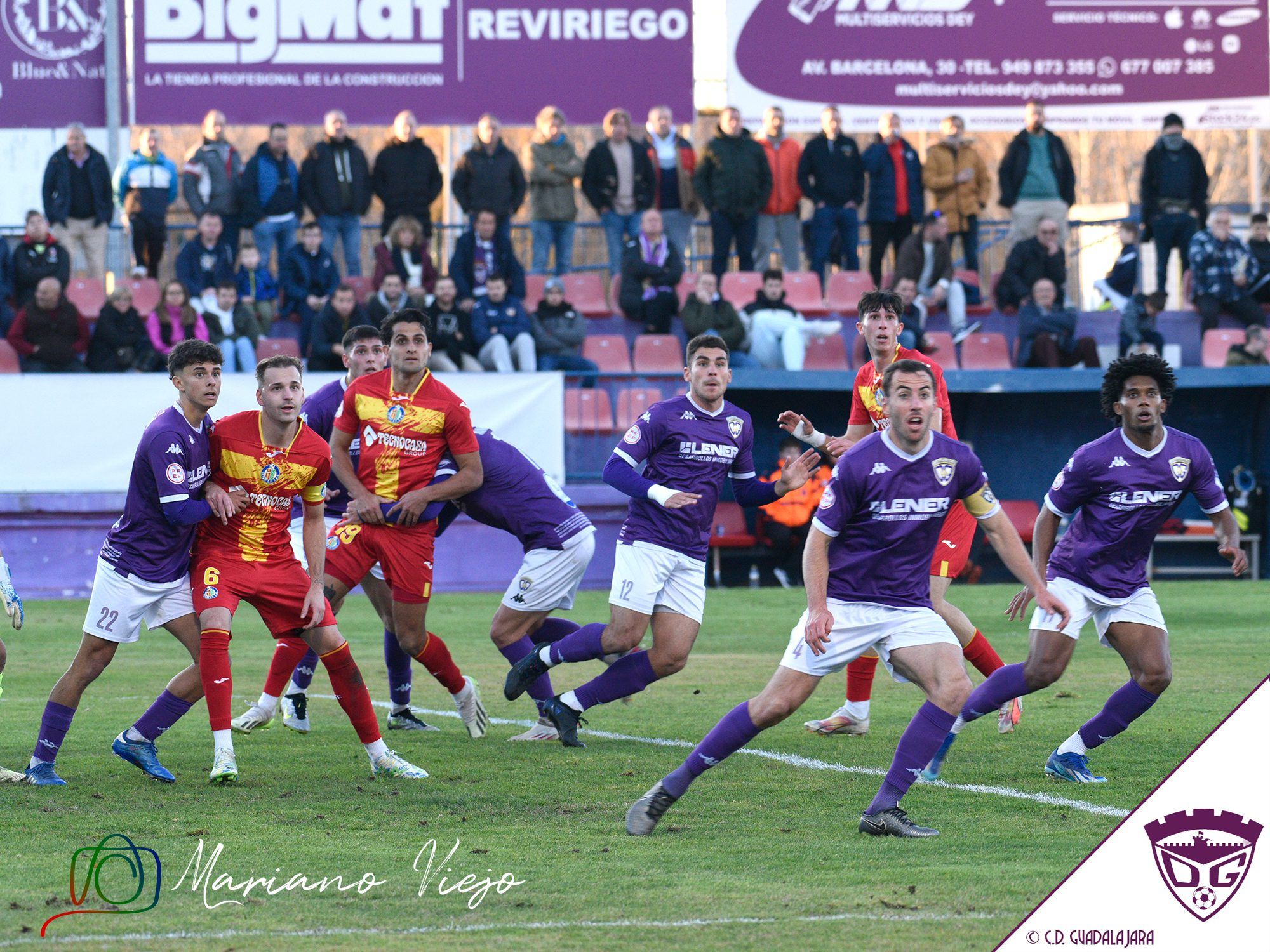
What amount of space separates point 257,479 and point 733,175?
13001 mm

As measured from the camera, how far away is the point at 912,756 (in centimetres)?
611

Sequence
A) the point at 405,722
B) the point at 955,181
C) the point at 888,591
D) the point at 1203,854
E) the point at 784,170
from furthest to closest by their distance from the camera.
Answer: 1. the point at 955,181
2. the point at 784,170
3. the point at 405,722
4. the point at 888,591
5. the point at 1203,854

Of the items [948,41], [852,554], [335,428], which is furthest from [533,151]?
[852,554]

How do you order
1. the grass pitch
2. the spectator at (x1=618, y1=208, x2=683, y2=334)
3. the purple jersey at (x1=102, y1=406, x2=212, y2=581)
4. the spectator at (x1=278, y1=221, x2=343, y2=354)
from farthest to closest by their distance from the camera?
the spectator at (x1=618, y1=208, x2=683, y2=334), the spectator at (x1=278, y1=221, x2=343, y2=354), the purple jersey at (x1=102, y1=406, x2=212, y2=581), the grass pitch

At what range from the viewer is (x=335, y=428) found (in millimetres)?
8781

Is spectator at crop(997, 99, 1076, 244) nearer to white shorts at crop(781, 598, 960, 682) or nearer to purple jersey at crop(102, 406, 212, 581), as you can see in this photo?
purple jersey at crop(102, 406, 212, 581)

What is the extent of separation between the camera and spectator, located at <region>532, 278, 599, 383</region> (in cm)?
1897

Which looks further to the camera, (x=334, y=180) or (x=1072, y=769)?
(x=334, y=180)

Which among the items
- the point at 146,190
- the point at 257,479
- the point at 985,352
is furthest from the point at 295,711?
the point at 985,352

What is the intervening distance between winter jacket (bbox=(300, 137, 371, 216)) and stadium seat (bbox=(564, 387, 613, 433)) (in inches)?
135

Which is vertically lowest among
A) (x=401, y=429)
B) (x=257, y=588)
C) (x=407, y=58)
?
(x=257, y=588)

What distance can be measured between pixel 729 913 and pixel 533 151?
15673 mm

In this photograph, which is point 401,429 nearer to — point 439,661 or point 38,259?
point 439,661

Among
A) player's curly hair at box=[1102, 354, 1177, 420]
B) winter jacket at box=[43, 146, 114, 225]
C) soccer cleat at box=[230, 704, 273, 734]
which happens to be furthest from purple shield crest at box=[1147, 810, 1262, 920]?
winter jacket at box=[43, 146, 114, 225]
